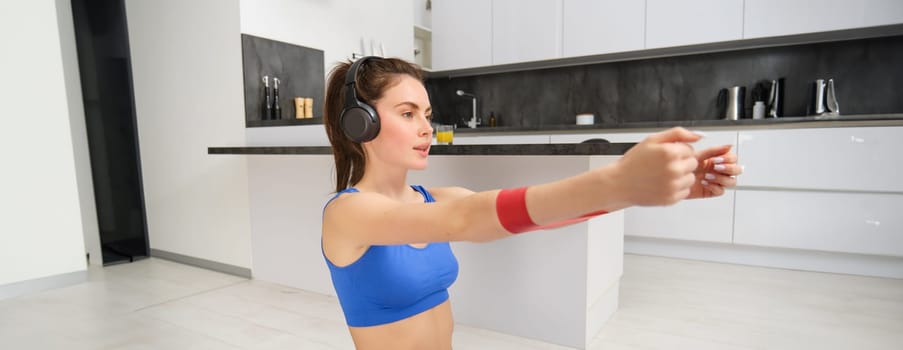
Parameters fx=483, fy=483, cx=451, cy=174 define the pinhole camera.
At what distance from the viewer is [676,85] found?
12.2ft

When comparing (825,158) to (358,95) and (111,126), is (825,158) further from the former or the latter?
(111,126)

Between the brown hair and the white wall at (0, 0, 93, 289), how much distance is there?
96.5 inches

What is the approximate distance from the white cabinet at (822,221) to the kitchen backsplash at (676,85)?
89 centimetres

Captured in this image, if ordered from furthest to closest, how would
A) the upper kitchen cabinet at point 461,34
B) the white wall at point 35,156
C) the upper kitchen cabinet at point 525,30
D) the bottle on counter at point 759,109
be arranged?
the upper kitchen cabinet at point 461,34
the upper kitchen cabinet at point 525,30
the bottle on counter at point 759,109
the white wall at point 35,156

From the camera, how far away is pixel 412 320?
92 cm

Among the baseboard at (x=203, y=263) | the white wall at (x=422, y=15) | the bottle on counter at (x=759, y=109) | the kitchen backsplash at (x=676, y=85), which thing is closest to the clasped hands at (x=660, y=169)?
the baseboard at (x=203, y=263)

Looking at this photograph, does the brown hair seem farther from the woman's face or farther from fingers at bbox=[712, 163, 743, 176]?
fingers at bbox=[712, 163, 743, 176]

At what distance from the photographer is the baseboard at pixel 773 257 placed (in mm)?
2705

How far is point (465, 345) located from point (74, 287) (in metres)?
2.28

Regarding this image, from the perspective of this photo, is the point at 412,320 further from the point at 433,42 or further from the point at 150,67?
the point at 433,42

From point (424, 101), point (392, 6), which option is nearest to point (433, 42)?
point (392, 6)

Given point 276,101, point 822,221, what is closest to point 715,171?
point 276,101

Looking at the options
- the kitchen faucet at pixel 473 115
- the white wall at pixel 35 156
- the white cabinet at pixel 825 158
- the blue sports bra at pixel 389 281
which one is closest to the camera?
the blue sports bra at pixel 389 281

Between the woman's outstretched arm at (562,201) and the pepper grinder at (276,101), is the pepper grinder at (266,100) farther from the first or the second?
the woman's outstretched arm at (562,201)
